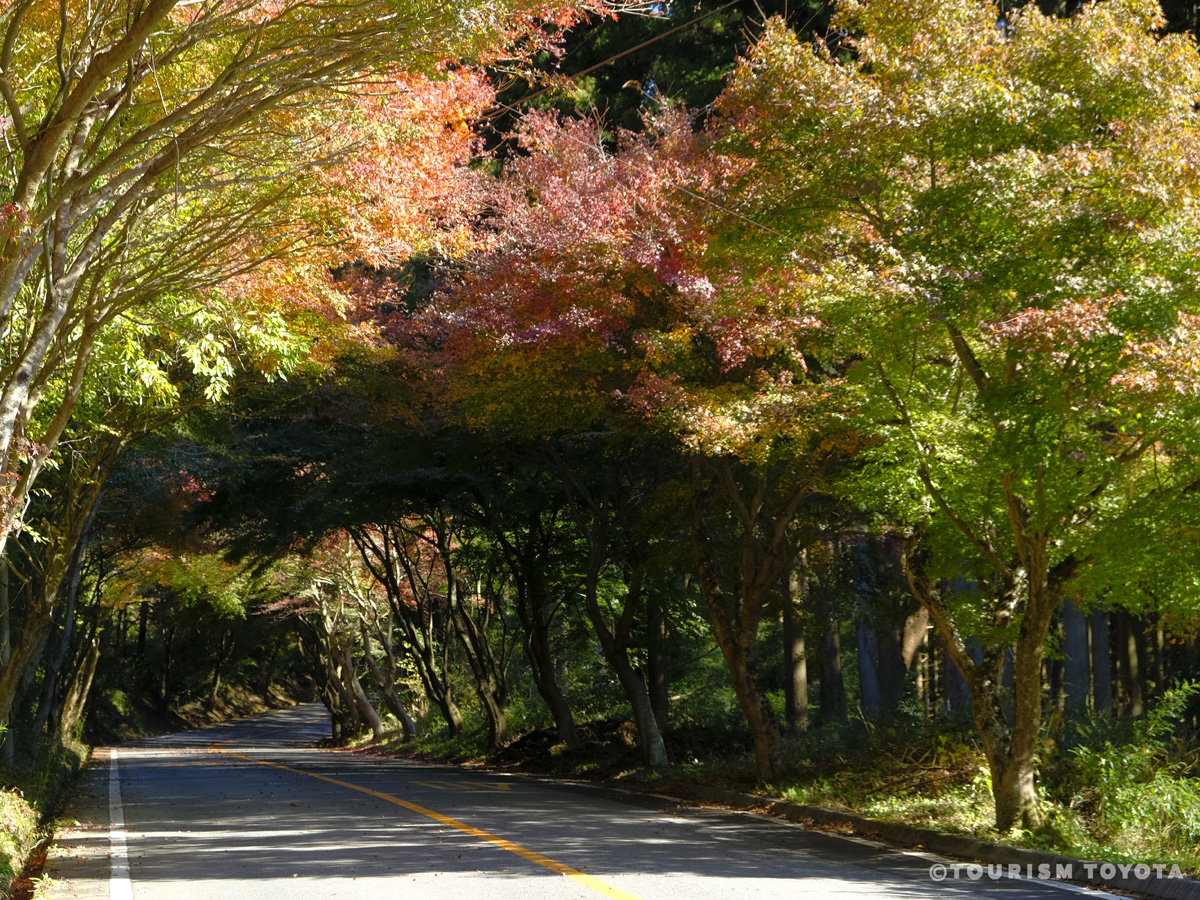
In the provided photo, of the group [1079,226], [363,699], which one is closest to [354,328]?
[1079,226]

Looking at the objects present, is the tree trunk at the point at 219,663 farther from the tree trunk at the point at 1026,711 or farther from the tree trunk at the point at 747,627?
the tree trunk at the point at 1026,711

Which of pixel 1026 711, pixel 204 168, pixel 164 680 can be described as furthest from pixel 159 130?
pixel 164 680

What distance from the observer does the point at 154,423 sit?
14977 millimetres

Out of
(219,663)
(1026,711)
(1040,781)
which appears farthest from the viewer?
(219,663)

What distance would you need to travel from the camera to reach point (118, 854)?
34.6ft

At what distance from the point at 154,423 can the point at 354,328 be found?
326 centimetres

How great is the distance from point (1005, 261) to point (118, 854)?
9553 millimetres

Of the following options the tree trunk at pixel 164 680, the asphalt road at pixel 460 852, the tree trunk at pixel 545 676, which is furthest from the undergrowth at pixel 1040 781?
the tree trunk at pixel 164 680

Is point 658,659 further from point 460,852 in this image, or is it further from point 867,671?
point 460,852

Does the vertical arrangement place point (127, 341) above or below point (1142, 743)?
above

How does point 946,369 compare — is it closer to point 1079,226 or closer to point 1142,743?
point 1079,226

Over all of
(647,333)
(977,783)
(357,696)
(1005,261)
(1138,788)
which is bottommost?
(357,696)

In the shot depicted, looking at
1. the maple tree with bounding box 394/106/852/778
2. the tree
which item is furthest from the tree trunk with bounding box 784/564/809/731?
the tree

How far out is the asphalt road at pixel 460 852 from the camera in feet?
26.8
